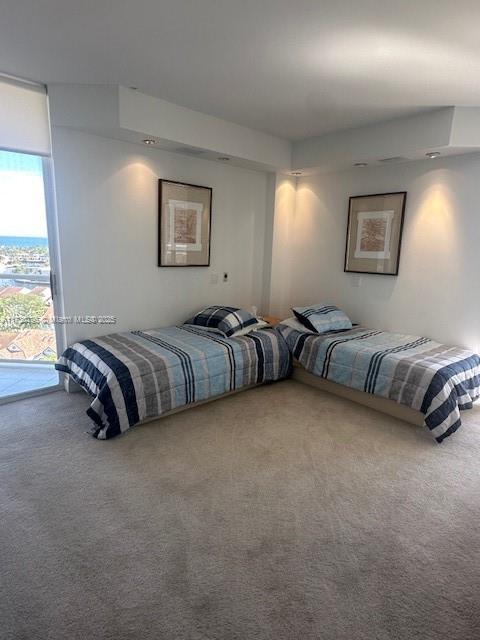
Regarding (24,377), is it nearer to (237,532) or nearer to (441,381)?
(237,532)

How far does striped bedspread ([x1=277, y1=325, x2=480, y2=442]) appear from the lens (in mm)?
2850

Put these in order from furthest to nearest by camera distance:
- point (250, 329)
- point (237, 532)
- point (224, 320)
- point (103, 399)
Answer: point (250, 329)
point (224, 320)
point (103, 399)
point (237, 532)

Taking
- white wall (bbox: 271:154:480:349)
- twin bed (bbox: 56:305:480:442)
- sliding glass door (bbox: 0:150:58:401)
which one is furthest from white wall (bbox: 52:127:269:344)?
white wall (bbox: 271:154:480:349)

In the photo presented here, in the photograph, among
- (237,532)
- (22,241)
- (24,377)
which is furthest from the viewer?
(24,377)

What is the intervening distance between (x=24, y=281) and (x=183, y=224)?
5.28ft

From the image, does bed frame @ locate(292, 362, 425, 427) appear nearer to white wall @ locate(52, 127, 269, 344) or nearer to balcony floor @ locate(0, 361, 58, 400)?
white wall @ locate(52, 127, 269, 344)

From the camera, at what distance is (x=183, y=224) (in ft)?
13.1

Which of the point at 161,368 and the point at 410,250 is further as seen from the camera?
the point at 410,250

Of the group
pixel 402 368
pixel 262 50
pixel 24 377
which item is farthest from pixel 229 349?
pixel 262 50

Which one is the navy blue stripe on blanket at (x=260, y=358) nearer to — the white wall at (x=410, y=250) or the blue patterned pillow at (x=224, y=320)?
the blue patterned pillow at (x=224, y=320)

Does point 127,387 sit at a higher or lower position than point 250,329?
lower

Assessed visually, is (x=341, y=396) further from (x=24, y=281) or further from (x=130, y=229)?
(x=24, y=281)

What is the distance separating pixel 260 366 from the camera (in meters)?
3.67

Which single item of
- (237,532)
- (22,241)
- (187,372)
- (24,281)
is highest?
(22,241)
